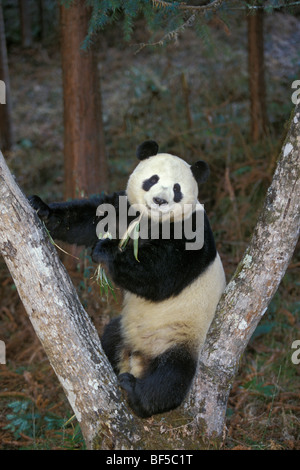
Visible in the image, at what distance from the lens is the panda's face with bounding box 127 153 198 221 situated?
383cm

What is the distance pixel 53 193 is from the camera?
859 centimetres

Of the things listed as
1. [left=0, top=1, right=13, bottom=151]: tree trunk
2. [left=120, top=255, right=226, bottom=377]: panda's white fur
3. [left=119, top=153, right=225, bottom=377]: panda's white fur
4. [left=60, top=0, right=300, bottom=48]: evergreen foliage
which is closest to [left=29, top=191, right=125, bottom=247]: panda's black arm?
[left=119, top=153, right=225, bottom=377]: panda's white fur

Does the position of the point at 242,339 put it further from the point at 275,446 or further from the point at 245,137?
the point at 245,137

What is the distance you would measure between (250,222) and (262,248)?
3704 millimetres

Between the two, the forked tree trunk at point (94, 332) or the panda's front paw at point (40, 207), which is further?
the panda's front paw at point (40, 207)

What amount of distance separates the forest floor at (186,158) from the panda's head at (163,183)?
41.0 inches

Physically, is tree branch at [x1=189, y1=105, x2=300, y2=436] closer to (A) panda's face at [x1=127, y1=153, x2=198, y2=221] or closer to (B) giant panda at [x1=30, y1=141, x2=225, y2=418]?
(B) giant panda at [x1=30, y1=141, x2=225, y2=418]

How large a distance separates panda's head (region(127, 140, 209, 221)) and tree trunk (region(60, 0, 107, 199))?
2063 millimetres

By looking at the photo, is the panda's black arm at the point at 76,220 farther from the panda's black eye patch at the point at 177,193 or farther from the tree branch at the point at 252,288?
the tree branch at the point at 252,288

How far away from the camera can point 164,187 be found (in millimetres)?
3842

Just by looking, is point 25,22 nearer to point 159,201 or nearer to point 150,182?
point 150,182

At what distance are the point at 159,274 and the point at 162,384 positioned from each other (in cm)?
79

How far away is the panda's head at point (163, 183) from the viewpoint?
3844mm

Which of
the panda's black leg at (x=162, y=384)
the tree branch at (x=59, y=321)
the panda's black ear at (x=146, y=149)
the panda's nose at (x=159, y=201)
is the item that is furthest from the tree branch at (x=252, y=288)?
the panda's black ear at (x=146, y=149)
